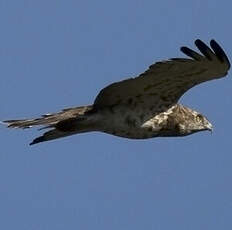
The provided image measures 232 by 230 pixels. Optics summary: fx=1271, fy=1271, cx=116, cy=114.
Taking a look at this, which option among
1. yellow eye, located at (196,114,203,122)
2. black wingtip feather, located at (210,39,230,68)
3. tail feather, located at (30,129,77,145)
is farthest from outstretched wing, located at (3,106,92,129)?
black wingtip feather, located at (210,39,230,68)

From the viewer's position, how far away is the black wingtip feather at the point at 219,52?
539 inches

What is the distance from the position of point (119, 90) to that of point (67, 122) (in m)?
0.69

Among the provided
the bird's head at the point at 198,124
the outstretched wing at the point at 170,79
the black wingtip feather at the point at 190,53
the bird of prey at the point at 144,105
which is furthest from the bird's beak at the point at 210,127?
the black wingtip feather at the point at 190,53

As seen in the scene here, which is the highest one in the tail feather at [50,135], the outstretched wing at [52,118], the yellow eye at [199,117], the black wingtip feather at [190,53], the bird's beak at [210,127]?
the black wingtip feather at [190,53]

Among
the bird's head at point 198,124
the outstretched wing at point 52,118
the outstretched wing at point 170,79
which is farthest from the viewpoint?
the bird's head at point 198,124

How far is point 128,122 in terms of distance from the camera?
14.7 metres

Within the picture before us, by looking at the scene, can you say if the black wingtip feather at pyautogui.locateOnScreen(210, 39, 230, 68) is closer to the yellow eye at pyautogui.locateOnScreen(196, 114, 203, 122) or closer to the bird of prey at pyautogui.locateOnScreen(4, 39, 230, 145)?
the bird of prey at pyautogui.locateOnScreen(4, 39, 230, 145)

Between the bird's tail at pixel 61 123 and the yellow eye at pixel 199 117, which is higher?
the bird's tail at pixel 61 123

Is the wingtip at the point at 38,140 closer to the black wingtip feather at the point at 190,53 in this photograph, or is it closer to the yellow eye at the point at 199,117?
the yellow eye at the point at 199,117

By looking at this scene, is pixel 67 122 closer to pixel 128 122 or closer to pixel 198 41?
A: pixel 128 122

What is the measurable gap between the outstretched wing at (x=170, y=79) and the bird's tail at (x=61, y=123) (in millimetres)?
247

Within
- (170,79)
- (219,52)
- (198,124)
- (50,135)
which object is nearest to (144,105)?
(170,79)

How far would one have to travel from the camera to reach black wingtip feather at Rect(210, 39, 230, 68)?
13.7 metres

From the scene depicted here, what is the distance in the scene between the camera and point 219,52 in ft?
45.4
